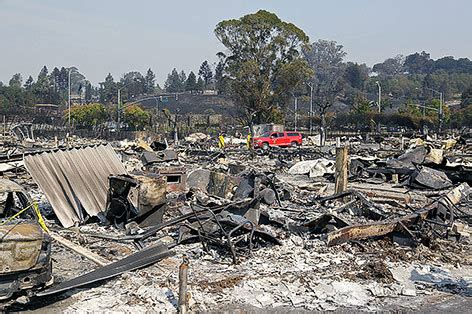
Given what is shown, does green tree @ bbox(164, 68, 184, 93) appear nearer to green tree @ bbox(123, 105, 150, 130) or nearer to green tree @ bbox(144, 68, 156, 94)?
green tree @ bbox(144, 68, 156, 94)

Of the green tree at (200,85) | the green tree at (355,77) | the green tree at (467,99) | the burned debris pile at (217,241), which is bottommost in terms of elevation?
the burned debris pile at (217,241)

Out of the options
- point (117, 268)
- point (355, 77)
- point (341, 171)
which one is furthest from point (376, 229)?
point (355, 77)

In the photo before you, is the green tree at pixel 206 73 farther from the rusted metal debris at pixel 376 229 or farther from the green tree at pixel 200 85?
the rusted metal debris at pixel 376 229

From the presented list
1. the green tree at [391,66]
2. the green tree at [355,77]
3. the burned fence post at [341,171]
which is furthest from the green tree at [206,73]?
the burned fence post at [341,171]

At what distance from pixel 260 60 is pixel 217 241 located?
46121mm

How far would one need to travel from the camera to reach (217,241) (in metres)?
9.00

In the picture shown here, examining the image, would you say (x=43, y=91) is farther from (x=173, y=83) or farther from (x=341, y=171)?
(x=341, y=171)

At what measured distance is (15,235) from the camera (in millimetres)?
6184

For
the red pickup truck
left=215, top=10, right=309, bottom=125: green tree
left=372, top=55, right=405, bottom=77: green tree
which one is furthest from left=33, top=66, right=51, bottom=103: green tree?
left=372, top=55, right=405, bottom=77: green tree

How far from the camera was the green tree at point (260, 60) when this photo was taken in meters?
52.7

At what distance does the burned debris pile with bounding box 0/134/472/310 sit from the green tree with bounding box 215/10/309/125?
38354 mm

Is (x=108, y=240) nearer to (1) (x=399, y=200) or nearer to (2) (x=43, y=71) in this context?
(1) (x=399, y=200)

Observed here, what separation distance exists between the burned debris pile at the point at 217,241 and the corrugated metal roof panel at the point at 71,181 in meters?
0.03

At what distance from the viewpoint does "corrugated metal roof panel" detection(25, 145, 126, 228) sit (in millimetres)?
10797
